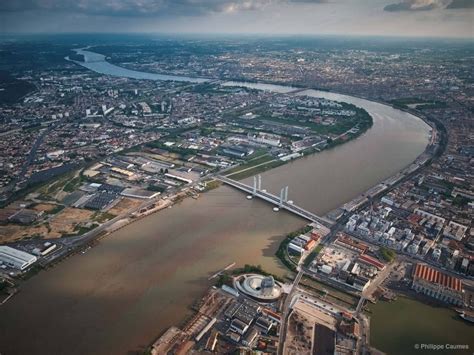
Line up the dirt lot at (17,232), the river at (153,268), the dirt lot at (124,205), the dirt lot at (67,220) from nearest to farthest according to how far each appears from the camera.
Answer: the river at (153,268) < the dirt lot at (17,232) < the dirt lot at (67,220) < the dirt lot at (124,205)

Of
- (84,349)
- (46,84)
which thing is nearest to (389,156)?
(84,349)

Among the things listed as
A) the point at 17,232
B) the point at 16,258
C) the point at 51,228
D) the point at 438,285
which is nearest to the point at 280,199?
the point at 438,285

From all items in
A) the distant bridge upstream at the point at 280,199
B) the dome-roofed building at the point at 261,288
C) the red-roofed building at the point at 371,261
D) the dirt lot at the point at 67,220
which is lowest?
the dome-roofed building at the point at 261,288

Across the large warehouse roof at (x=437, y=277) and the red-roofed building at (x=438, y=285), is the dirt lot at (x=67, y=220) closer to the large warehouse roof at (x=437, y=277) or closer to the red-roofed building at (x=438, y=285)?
the red-roofed building at (x=438, y=285)

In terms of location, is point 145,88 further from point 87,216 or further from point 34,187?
point 87,216

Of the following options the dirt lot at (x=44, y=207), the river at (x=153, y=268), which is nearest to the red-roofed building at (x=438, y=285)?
the river at (x=153, y=268)

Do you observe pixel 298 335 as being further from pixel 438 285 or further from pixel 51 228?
pixel 51 228

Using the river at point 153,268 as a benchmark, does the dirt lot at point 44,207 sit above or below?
above
